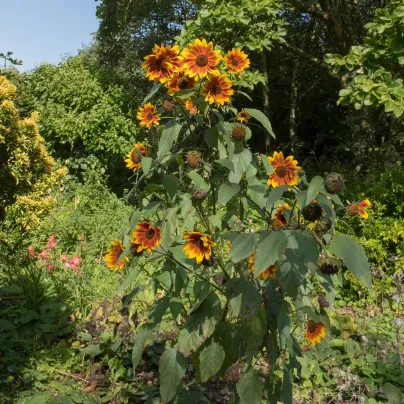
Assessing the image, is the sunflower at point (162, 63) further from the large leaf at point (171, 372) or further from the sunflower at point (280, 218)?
the large leaf at point (171, 372)

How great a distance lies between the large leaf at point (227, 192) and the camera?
5.30 feet

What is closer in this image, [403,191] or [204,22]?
[403,191]

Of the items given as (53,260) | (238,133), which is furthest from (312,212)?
(53,260)

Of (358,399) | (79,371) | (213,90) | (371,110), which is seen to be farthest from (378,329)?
(371,110)

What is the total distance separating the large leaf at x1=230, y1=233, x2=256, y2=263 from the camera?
Answer: 1.42m

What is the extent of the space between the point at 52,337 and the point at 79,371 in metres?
0.36

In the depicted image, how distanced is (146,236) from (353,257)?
76 centimetres

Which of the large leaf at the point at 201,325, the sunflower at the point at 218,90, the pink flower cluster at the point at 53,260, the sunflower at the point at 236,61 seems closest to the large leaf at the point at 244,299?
the large leaf at the point at 201,325

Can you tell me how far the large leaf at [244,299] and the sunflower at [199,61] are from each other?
0.72 m

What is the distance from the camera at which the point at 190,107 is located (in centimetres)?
196

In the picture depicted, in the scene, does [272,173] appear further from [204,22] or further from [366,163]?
[366,163]

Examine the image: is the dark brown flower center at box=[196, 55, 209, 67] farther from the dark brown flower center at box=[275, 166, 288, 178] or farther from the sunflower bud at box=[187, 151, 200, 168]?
the dark brown flower center at box=[275, 166, 288, 178]

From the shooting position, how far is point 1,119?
372cm

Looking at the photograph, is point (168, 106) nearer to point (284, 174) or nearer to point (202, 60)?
point (202, 60)
